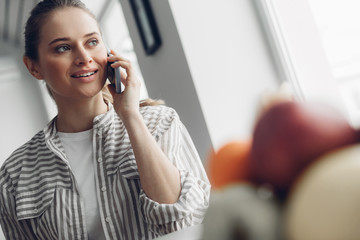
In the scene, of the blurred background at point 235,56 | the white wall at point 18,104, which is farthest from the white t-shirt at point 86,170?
the white wall at point 18,104

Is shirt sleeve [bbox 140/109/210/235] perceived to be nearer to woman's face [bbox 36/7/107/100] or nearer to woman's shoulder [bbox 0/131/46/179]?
woman's face [bbox 36/7/107/100]

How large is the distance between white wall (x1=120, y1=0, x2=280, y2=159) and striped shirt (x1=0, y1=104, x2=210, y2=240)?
2.33 feet

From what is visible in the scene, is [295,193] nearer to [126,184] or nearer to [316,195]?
[316,195]

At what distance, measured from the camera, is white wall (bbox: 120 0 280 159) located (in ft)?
6.39

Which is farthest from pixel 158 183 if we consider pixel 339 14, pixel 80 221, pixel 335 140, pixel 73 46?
pixel 339 14

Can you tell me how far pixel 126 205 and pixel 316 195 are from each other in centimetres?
→ 93

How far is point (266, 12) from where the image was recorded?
1.97 m

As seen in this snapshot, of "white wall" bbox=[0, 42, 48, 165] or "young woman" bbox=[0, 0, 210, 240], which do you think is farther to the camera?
"white wall" bbox=[0, 42, 48, 165]

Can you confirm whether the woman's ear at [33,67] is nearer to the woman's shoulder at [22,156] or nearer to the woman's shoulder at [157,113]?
the woman's shoulder at [22,156]

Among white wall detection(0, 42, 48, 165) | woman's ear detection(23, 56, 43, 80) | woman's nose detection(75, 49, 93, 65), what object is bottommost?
woman's nose detection(75, 49, 93, 65)

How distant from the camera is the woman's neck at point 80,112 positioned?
123 centimetres

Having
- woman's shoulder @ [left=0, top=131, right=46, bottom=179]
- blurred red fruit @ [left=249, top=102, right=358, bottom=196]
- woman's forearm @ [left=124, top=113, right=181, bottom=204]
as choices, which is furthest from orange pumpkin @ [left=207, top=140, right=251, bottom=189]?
woman's shoulder @ [left=0, top=131, right=46, bottom=179]

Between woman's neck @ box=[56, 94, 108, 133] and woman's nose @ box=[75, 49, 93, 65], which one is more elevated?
woman's nose @ box=[75, 49, 93, 65]

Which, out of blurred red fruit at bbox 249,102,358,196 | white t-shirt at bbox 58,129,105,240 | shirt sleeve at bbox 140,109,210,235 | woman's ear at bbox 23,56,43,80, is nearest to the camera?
blurred red fruit at bbox 249,102,358,196
